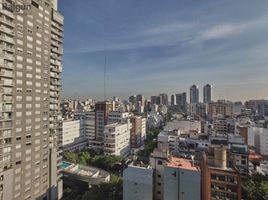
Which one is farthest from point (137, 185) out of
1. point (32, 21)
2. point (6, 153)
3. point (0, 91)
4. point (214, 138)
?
point (214, 138)

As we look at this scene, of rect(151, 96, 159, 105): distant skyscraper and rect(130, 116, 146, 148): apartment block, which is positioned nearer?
rect(130, 116, 146, 148): apartment block

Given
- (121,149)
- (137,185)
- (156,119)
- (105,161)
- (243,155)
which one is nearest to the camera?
(137,185)

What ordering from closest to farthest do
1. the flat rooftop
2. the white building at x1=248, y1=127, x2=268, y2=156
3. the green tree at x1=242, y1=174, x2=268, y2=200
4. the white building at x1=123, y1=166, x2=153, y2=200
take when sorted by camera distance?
the flat rooftop
the white building at x1=123, y1=166, x2=153, y2=200
the green tree at x1=242, y1=174, x2=268, y2=200
the white building at x1=248, y1=127, x2=268, y2=156

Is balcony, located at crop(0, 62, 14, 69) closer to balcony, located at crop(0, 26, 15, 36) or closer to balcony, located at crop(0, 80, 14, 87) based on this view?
balcony, located at crop(0, 80, 14, 87)

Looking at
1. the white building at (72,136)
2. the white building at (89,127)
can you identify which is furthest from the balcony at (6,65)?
the white building at (89,127)

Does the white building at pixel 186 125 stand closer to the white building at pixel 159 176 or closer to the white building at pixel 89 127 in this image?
the white building at pixel 89 127

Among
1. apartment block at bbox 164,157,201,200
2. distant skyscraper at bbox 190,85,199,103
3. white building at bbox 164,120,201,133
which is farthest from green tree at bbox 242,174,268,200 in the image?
distant skyscraper at bbox 190,85,199,103

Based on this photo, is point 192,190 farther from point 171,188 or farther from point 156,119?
point 156,119
